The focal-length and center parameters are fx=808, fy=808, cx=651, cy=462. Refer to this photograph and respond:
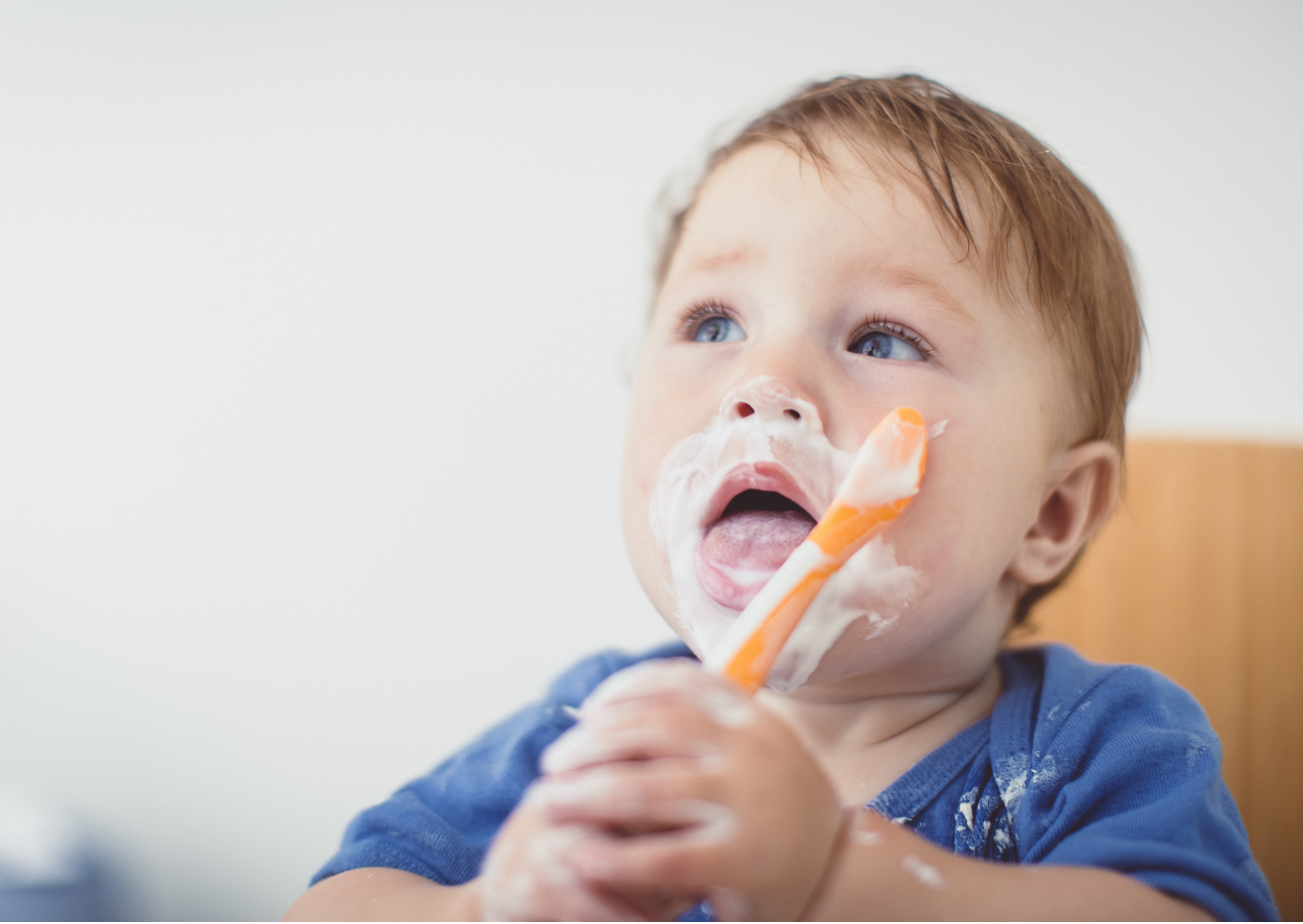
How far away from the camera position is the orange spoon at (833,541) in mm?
363

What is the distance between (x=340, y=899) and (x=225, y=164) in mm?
1087

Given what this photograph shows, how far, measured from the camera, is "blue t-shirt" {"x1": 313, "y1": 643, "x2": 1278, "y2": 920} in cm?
39

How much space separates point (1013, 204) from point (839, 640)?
12.2 inches

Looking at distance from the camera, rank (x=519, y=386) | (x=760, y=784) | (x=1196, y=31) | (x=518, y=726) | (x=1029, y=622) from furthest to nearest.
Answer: (x=519, y=386)
(x=1196, y=31)
(x=1029, y=622)
(x=518, y=726)
(x=760, y=784)

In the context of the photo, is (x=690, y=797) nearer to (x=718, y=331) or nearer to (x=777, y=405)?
(x=777, y=405)

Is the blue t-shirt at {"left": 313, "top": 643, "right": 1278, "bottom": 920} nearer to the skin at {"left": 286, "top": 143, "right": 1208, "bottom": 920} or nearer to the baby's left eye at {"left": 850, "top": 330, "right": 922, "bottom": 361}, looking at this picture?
the skin at {"left": 286, "top": 143, "right": 1208, "bottom": 920}

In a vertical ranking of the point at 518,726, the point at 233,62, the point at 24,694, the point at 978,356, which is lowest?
the point at 24,694

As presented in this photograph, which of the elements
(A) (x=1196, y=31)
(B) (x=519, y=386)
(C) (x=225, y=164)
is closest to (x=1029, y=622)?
(B) (x=519, y=386)

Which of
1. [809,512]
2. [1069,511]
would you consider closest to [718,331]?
[809,512]

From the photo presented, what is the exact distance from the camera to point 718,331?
556mm

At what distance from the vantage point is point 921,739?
542 millimetres

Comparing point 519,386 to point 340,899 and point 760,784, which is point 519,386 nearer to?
point 340,899

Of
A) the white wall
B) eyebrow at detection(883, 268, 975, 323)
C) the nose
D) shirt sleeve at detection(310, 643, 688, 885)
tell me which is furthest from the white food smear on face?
the white wall

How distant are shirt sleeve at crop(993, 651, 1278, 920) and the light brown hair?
0.59 ft
